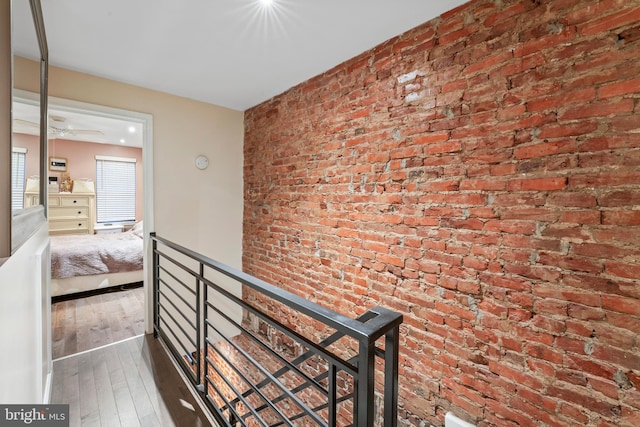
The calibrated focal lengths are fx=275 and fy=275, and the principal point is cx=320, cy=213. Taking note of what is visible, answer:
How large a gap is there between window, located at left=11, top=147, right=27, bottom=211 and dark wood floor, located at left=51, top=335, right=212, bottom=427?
146cm

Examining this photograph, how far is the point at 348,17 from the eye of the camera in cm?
166

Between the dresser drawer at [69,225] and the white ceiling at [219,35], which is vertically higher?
the white ceiling at [219,35]

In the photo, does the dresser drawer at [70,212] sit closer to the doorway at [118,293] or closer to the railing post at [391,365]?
the doorway at [118,293]

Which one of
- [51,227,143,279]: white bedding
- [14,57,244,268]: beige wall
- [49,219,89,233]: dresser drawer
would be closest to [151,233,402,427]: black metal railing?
[14,57,244,268]: beige wall

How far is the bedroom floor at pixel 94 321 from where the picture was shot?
254cm

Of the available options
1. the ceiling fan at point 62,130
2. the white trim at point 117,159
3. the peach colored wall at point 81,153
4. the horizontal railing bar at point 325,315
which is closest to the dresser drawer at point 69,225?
the peach colored wall at point 81,153

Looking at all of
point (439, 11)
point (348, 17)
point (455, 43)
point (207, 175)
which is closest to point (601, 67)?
point (455, 43)

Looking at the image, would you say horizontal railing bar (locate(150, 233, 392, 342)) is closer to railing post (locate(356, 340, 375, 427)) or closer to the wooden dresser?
railing post (locate(356, 340, 375, 427))

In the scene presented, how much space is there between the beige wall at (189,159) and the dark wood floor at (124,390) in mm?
1169

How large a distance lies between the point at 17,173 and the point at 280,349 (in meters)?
2.67

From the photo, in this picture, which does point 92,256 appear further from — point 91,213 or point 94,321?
point 91,213

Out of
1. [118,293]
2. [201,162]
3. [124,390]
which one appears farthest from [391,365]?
[118,293]

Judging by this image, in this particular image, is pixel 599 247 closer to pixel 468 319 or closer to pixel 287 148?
pixel 468 319

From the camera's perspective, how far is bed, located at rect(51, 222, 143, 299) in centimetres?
378
